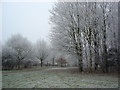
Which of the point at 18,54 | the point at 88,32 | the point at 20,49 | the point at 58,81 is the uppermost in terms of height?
the point at 88,32

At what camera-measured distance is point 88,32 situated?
6.17 m

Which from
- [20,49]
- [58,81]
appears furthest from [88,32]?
[20,49]

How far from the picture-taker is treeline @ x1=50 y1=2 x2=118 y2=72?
577cm

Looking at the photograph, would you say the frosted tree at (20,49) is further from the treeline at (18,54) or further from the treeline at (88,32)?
the treeline at (88,32)

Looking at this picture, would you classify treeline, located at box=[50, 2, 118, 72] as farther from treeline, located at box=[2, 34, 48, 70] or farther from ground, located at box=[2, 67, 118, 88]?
treeline, located at box=[2, 34, 48, 70]

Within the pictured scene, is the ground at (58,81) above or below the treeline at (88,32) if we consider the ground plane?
below

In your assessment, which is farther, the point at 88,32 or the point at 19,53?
the point at 19,53

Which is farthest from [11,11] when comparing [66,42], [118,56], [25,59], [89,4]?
[25,59]

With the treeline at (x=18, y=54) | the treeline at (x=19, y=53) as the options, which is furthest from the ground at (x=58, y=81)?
the treeline at (x=18, y=54)

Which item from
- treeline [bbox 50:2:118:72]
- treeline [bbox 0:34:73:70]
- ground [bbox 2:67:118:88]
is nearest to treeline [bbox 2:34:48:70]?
treeline [bbox 0:34:73:70]

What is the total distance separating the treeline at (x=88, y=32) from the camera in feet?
18.9

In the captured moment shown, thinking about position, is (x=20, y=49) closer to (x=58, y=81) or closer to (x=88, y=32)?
(x=88, y=32)

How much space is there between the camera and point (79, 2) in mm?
6043

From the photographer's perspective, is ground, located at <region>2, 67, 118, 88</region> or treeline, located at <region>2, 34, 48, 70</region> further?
treeline, located at <region>2, 34, 48, 70</region>
